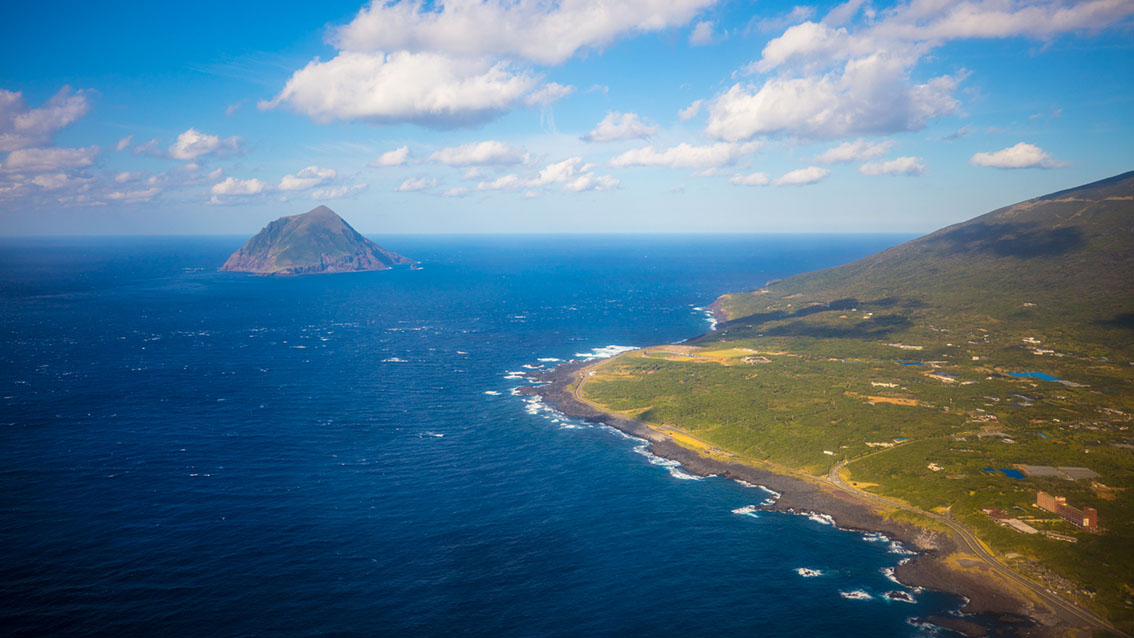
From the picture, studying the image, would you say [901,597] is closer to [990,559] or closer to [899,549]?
[899,549]

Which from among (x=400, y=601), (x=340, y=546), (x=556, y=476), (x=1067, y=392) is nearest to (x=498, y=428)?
(x=556, y=476)

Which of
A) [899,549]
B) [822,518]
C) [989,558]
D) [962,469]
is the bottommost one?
[899,549]

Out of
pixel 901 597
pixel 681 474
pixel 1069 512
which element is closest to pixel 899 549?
pixel 901 597

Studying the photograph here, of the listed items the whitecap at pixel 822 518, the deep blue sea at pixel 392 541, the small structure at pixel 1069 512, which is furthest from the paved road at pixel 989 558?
the small structure at pixel 1069 512

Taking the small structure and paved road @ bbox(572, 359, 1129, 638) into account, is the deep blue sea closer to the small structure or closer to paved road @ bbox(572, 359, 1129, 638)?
paved road @ bbox(572, 359, 1129, 638)

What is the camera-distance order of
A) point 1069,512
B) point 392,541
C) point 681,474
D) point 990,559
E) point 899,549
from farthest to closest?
1. point 681,474
2. point 1069,512
3. point 899,549
4. point 392,541
5. point 990,559

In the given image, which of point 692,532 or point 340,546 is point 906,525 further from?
point 340,546
